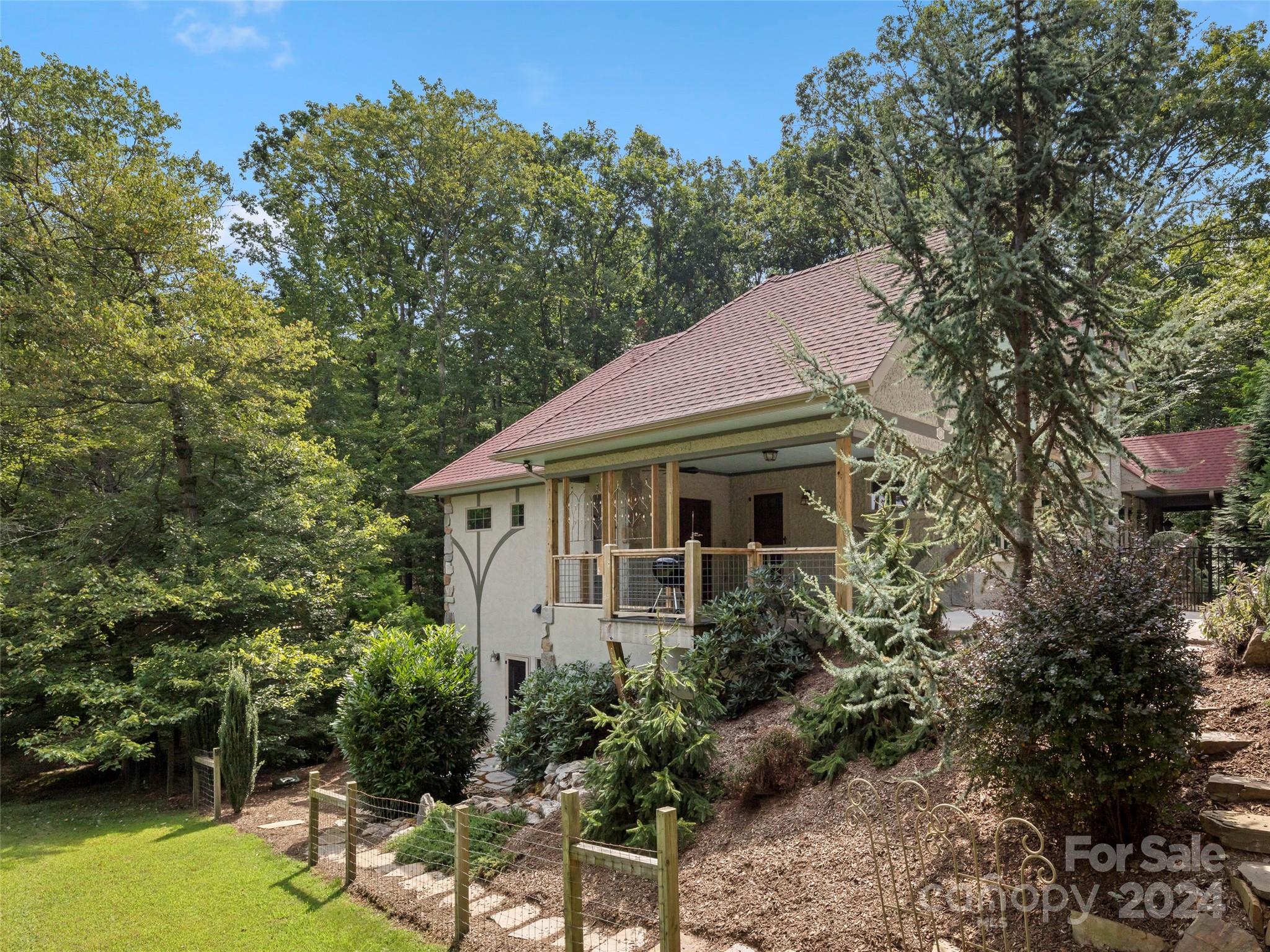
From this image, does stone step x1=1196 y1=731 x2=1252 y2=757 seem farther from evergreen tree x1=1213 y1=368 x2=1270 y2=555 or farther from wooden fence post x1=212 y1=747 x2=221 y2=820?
wooden fence post x1=212 y1=747 x2=221 y2=820

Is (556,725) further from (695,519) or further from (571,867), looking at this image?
(695,519)

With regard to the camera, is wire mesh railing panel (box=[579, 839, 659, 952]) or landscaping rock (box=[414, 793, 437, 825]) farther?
landscaping rock (box=[414, 793, 437, 825])

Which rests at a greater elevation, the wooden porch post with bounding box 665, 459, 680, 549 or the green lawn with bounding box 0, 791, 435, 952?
the wooden porch post with bounding box 665, 459, 680, 549

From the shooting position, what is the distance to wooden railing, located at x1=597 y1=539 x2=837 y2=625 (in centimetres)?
948

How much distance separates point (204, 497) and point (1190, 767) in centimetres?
1568

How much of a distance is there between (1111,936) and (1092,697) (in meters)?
1.09

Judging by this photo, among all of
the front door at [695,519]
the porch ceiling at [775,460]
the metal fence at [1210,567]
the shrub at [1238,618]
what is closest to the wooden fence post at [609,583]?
the porch ceiling at [775,460]

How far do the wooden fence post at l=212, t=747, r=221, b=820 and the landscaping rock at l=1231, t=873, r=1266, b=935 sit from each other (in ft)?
36.7

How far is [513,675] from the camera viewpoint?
15.4 meters

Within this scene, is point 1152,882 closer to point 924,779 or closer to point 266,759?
point 924,779

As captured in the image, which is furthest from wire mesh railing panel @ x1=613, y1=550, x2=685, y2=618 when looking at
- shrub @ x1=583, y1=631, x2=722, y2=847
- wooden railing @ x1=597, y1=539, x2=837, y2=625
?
shrub @ x1=583, y1=631, x2=722, y2=847

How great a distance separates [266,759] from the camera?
13.2 metres

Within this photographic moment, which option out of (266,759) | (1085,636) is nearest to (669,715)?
(1085,636)

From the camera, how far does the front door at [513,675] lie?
49.4 ft
